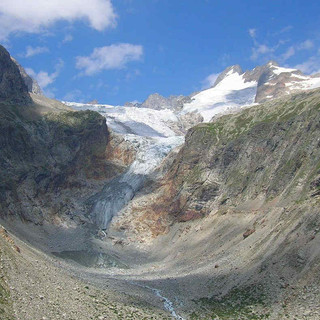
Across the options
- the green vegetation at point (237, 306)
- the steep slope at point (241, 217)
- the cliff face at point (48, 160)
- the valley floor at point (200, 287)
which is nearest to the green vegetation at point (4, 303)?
the valley floor at point (200, 287)

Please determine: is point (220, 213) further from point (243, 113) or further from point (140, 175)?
point (140, 175)

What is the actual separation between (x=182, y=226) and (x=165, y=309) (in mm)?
60867

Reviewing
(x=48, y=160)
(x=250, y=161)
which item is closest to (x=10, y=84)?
(x=48, y=160)

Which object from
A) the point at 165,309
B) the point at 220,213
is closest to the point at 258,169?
the point at 220,213

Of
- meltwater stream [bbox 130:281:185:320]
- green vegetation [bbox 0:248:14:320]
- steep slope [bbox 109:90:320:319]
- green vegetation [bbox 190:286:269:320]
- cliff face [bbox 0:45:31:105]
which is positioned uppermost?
cliff face [bbox 0:45:31:105]

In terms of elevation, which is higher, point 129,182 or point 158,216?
point 129,182

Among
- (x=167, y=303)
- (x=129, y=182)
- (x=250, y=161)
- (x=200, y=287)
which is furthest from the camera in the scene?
(x=129, y=182)

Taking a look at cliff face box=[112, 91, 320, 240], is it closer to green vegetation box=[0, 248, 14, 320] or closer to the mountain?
the mountain

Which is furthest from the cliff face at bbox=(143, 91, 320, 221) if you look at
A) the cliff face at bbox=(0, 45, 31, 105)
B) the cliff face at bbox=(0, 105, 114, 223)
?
the cliff face at bbox=(0, 45, 31, 105)

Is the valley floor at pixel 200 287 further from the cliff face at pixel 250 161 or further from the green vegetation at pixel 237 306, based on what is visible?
the cliff face at pixel 250 161

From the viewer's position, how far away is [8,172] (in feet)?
367

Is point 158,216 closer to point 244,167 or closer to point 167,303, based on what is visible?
point 244,167

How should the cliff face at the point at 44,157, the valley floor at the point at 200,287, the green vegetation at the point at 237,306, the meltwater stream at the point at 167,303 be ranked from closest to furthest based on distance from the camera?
the valley floor at the point at 200,287 → the green vegetation at the point at 237,306 → the meltwater stream at the point at 167,303 → the cliff face at the point at 44,157

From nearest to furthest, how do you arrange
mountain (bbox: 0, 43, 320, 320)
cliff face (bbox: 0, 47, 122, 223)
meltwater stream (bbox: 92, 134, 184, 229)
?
1. mountain (bbox: 0, 43, 320, 320)
2. cliff face (bbox: 0, 47, 122, 223)
3. meltwater stream (bbox: 92, 134, 184, 229)
